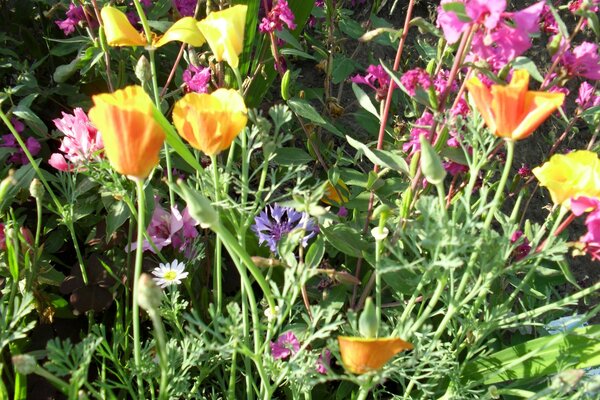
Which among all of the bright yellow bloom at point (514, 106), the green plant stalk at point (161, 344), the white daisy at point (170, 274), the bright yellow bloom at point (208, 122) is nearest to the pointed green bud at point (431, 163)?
the bright yellow bloom at point (514, 106)

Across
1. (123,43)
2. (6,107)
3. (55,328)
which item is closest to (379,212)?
(123,43)

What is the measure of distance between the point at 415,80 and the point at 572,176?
23 cm

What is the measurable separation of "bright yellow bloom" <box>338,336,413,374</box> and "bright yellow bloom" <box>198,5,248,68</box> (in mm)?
389

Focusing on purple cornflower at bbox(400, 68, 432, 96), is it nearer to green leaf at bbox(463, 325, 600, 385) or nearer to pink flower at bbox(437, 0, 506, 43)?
pink flower at bbox(437, 0, 506, 43)

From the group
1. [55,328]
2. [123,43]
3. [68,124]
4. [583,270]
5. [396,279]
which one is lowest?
[583,270]

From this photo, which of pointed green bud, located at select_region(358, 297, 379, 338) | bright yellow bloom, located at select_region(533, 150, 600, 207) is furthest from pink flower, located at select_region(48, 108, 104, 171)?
bright yellow bloom, located at select_region(533, 150, 600, 207)

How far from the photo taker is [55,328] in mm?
1008

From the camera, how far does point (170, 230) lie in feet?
3.36

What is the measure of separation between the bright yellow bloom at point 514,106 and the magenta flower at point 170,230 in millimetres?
502

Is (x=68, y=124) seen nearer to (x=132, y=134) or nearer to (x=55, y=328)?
(x=55, y=328)

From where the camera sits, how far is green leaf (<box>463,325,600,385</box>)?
86cm

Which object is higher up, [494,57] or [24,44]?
[494,57]

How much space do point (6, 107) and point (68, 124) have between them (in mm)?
409

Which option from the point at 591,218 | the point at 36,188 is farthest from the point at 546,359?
the point at 36,188
